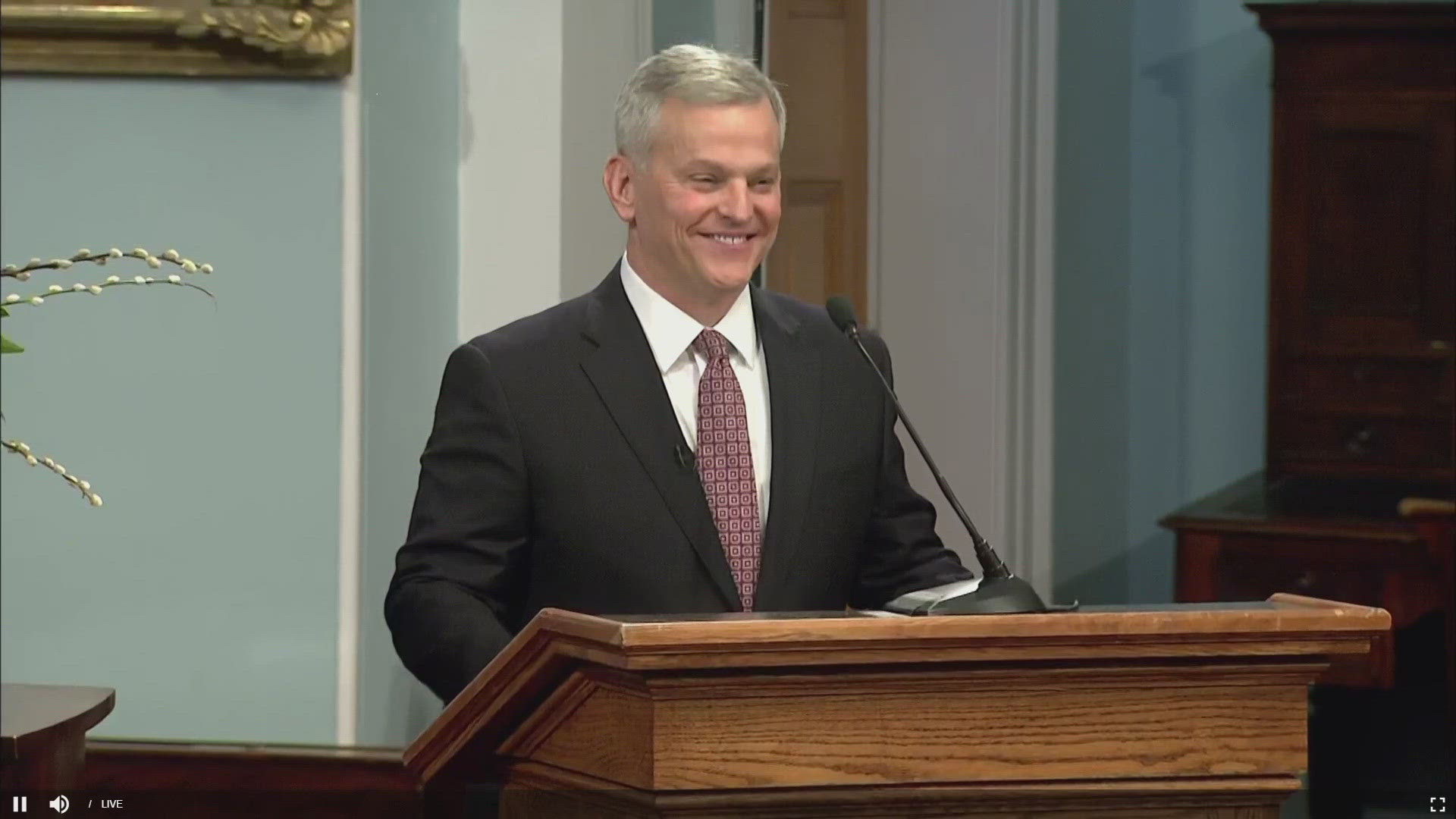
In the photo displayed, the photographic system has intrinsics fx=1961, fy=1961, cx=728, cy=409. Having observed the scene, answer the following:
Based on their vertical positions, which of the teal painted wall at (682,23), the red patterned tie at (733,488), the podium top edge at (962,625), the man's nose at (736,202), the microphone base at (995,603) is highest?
the teal painted wall at (682,23)

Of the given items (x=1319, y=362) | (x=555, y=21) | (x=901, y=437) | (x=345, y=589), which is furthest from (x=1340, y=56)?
(x=345, y=589)

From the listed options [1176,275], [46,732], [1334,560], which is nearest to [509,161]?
[46,732]

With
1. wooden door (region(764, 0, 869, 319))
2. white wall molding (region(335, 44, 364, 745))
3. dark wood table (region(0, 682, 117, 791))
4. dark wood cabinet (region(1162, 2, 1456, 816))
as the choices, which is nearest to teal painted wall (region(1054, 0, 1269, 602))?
dark wood cabinet (region(1162, 2, 1456, 816))

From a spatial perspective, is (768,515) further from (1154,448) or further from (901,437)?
(1154,448)

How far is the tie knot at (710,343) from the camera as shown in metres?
2.33

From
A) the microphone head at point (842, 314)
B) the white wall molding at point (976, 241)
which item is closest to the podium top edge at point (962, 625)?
the microphone head at point (842, 314)

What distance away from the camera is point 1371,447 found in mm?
5902

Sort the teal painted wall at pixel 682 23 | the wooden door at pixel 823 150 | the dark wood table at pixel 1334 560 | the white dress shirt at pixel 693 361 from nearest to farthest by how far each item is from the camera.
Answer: the white dress shirt at pixel 693 361 < the teal painted wall at pixel 682 23 < the dark wood table at pixel 1334 560 < the wooden door at pixel 823 150

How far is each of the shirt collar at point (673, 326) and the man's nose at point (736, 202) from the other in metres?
0.15

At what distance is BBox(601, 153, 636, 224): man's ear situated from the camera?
93.0 inches

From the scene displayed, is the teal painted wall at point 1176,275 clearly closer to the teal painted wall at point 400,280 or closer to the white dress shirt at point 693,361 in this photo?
the teal painted wall at point 400,280

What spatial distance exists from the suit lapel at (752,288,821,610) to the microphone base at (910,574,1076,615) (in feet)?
2.13

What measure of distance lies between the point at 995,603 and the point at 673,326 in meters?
0.85

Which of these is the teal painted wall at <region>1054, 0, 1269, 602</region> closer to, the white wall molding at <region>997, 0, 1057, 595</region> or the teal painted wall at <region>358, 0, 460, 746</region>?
the white wall molding at <region>997, 0, 1057, 595</region>
